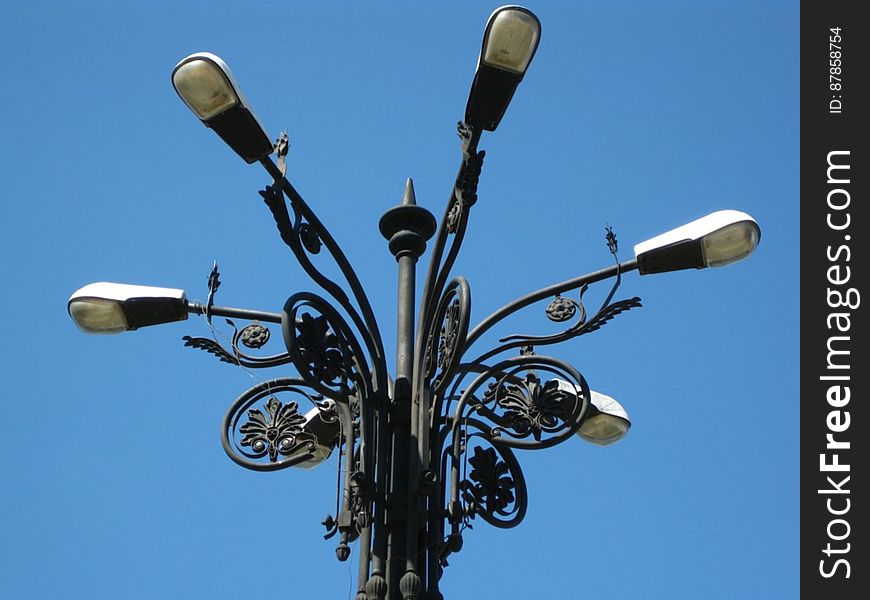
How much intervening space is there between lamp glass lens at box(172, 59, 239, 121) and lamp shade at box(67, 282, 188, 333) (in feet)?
3.19

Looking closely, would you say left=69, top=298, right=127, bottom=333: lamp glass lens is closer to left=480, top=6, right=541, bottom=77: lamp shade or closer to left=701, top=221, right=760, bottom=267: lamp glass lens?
left=480, top=6, right=541, bottom=77: lamp shade

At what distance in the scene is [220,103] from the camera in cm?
570

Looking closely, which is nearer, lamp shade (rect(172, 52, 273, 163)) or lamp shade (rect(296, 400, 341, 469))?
lamp shade (rect(172, 52, 273, 163))

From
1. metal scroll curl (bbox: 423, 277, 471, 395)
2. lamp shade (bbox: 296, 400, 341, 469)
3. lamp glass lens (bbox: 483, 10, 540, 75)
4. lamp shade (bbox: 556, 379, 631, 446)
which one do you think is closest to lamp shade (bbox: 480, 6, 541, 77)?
lamp glass lens (bbox: 483, 10, 540, 75)

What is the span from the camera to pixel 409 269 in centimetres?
634

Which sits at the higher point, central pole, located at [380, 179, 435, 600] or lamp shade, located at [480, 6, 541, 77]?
lamp shade, located at [480, 6, 541, 77]

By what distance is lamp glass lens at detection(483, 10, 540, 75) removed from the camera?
18.4ft

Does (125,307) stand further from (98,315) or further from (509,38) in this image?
(509,38)

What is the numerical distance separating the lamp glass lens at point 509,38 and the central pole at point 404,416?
100cm

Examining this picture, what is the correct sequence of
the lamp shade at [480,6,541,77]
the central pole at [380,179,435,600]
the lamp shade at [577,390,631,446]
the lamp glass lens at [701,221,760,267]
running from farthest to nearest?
the lamp shade at [577,390,631,446]
the lamp glass lens at [701,221,760,267]
the lamp shade at [480,6,541,77]
the central pole at [380,179,435,600]

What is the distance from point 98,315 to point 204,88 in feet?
4.18

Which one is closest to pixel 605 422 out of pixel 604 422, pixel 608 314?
pixel 604 422
